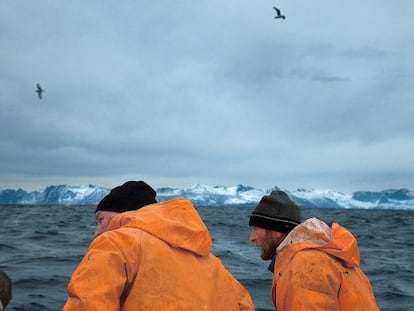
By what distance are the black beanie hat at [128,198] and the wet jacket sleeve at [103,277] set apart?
0.68 metres

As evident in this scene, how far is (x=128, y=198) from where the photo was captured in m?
4.17

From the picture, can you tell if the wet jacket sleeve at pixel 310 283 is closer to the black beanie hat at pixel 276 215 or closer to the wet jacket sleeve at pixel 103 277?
the black beanie hat at pixel 276 215

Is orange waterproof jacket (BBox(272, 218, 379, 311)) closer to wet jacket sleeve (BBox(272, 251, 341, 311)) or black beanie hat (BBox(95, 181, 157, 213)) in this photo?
wet jacket sleeve (BBox(272, 251, 341, 311))

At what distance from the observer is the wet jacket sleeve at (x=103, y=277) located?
3.27 m

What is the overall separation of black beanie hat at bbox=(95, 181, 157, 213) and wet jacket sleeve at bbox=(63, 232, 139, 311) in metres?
0.68

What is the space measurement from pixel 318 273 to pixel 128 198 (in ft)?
5.43

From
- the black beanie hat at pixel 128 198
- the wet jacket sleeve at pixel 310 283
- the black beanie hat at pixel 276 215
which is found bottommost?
the wet jacket sleeve at pixel 310 283

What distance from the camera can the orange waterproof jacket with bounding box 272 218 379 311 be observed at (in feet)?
14.5

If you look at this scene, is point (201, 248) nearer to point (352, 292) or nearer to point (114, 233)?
point (114, 233)

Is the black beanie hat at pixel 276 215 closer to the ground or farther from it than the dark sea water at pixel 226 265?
farther from it

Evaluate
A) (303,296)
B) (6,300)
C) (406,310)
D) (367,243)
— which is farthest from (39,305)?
(367,243)

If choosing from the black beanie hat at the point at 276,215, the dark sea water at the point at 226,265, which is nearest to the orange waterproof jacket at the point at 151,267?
the black beanie hat at the point at 276,215

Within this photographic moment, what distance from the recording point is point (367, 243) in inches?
1257

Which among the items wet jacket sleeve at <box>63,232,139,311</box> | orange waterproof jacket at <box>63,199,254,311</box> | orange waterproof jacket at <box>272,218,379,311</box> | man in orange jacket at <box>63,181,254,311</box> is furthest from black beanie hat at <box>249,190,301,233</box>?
wet jacket sleeve at <box>63,232,139,311</box>
